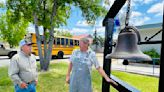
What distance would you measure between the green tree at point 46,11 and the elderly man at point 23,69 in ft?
Result: 27.6

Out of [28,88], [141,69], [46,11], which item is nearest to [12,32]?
[46,11]

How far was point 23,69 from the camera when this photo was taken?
489 cm

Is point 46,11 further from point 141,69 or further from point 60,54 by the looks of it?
point 60,54

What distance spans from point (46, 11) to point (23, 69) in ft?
32.7

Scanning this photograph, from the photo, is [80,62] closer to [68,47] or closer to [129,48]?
[129,48]

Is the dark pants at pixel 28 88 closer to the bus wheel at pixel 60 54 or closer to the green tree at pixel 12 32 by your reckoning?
the bus wheel at pixel 60 54

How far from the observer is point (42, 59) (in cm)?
1386

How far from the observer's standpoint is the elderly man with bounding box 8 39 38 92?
15.8 ft

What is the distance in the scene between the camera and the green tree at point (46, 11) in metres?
13.6

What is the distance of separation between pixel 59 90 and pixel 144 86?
3.34 meters

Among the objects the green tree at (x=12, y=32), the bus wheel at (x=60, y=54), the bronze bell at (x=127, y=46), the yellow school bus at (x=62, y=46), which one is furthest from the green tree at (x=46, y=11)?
the green tree at (x=12, y=32)

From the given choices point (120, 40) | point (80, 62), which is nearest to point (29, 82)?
point (80, 62)

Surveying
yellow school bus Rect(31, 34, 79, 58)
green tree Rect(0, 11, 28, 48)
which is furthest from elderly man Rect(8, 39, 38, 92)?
green tree Rect(0, 11, 28, 48)

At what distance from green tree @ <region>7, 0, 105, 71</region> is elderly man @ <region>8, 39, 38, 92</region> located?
841 cm
